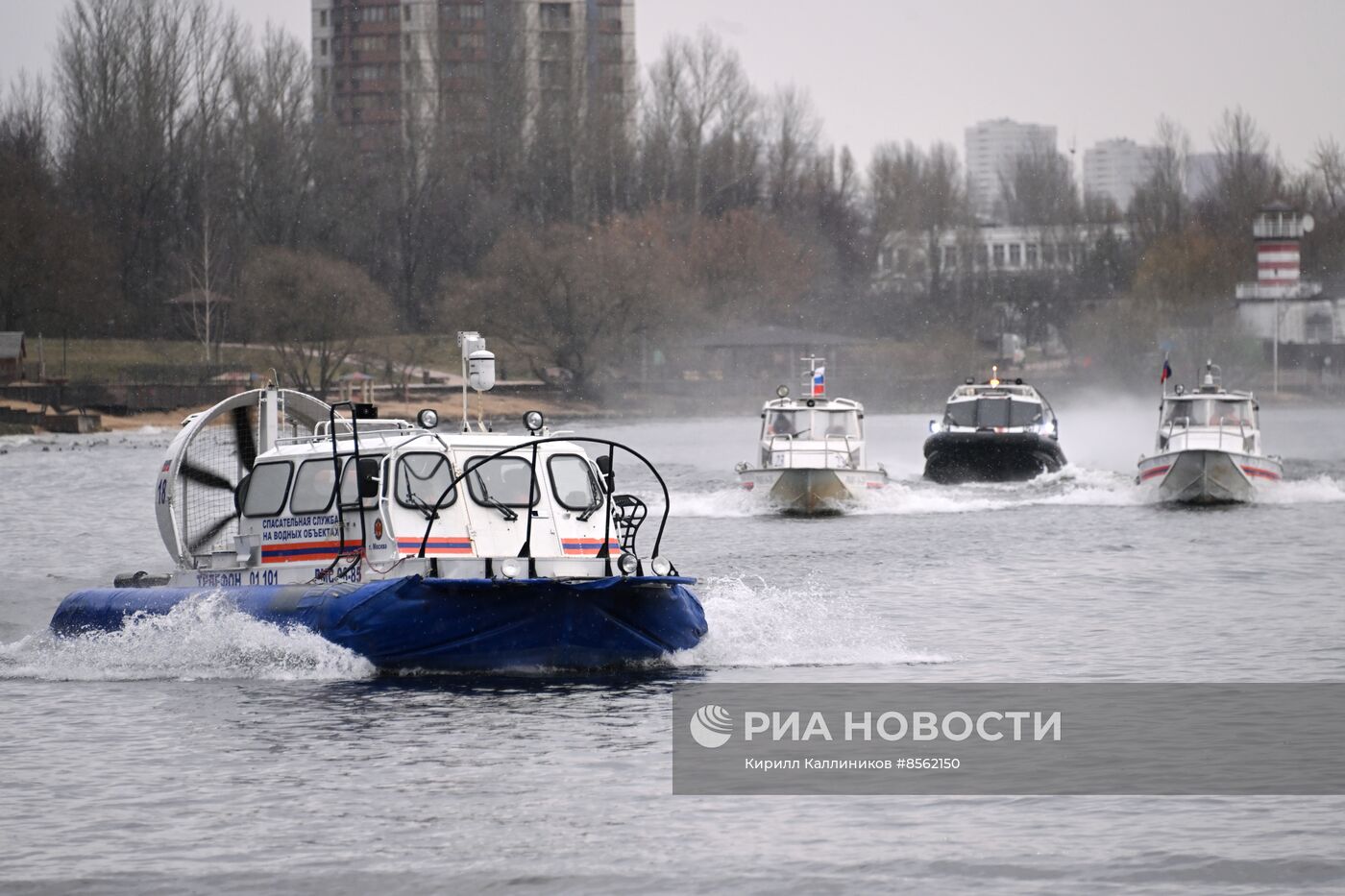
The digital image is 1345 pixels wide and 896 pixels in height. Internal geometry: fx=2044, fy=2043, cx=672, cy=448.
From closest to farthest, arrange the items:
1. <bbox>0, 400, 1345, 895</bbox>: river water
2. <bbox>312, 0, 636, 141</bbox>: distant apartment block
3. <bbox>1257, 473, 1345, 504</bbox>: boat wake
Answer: <bbox>0, 400, 1345, 895</bbox>: river water → <bbox>1257, 473, 1345, 504</bbox>: boat wake → <bbox>312, 0, 636, 141</bbox>: distant apartment block

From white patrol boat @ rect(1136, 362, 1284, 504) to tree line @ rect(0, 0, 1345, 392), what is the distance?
2531 inches

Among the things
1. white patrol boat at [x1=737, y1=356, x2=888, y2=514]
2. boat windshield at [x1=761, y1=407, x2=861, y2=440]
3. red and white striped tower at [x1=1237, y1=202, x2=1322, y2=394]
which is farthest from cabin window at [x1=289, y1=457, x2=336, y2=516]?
red and white striped tower at [x1=1237, y1=202, x2=1322, y2=394]

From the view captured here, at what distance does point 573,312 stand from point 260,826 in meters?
93.4

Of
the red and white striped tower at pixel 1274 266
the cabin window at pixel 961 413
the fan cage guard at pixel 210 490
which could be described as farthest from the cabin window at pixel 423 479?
the red and white striped tower at pixel 1274 266

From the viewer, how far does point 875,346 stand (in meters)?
129

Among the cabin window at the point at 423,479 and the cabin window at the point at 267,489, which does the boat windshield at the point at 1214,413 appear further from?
the cabin window at the point at 267,489

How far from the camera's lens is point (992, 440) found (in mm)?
49125

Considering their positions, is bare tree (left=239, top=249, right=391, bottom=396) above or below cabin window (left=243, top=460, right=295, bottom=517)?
above

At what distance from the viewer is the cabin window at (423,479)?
67.7ft

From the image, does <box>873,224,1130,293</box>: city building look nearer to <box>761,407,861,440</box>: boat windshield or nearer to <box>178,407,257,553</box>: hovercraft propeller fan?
<box>761,407,861,440</box>: boat windshield

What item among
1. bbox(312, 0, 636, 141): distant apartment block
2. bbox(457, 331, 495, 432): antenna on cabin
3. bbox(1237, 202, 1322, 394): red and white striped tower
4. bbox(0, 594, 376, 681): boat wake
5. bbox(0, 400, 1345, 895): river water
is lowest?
bbox(0, 400, 1345, 895): river water

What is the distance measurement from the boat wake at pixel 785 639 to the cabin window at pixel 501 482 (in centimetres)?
229

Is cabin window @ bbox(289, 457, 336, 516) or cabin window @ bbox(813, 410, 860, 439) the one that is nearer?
cabin window @ bbox(289, 457, 336, 516)

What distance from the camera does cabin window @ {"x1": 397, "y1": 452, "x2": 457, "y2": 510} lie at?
20.6m
